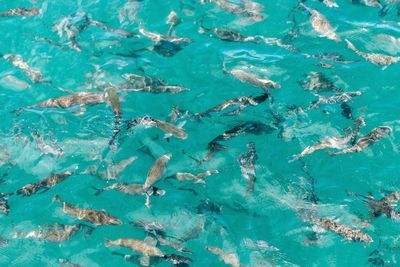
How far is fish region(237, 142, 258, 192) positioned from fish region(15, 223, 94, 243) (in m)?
2.47

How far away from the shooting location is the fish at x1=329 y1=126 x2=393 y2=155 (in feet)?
23.5

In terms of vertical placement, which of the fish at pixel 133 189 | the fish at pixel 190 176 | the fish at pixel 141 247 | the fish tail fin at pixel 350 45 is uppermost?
the fish tail fin at pixel 350 45

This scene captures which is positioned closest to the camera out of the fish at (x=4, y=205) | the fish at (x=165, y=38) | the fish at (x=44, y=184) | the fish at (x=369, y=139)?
the fish at (x=4, y=205)

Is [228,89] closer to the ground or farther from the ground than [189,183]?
farther from the ground

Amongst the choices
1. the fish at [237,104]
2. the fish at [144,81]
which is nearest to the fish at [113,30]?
the fish at [144,81]

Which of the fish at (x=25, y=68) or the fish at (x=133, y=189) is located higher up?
the fish at (x=25, y=68)

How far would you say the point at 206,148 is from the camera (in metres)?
7.33

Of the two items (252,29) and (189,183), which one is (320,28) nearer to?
(252,29)

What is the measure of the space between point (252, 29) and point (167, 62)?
191cm

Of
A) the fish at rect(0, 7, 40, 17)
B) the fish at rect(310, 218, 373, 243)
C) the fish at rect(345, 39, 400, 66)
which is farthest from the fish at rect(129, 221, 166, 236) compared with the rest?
the fish at rect(0, 7, 40, 17)

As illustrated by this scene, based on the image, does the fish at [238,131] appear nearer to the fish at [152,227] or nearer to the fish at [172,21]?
the fish at [152,227]

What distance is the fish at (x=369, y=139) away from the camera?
23.5 ft

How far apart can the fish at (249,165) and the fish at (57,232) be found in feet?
8.11

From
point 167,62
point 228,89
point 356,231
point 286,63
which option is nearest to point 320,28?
point 286,63
